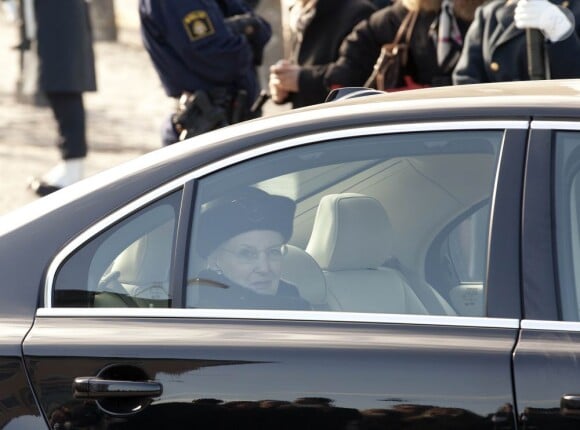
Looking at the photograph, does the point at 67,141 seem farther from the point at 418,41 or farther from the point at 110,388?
the point at 110,388

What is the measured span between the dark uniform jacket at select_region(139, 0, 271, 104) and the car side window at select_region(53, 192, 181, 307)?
329 cm

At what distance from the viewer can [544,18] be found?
5434 millimetres

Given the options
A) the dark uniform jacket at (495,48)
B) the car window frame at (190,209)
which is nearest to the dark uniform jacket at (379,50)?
the dark uniform jacket at (495,48)

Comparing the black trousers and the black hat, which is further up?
the black hat

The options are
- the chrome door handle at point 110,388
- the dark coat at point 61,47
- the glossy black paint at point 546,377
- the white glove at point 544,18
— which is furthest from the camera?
the dark coat at point 61,47

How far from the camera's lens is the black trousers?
8227 millimetres

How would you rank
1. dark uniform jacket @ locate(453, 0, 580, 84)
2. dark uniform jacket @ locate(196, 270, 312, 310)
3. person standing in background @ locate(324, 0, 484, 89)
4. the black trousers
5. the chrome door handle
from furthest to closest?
the black trousers
person standing in background @ locate(324, 0, 484, 89)
dark uniform jacket @ locate(453, 0, 580, 84)
dark uniform jacket @ locate(196, 270, 312, 310)
the chrome door handle

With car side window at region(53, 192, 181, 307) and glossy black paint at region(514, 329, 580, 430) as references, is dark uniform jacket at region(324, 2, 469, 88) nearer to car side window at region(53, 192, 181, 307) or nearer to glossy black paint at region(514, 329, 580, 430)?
car side window at region(53, 192, 181, 307)

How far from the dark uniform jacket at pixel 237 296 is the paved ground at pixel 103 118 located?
205 inches

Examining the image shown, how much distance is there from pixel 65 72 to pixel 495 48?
3.20 meters

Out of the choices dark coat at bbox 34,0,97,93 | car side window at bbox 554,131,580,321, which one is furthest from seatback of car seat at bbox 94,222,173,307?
dark coat at bbox 34,0,97,93

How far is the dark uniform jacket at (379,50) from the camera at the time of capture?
620cm

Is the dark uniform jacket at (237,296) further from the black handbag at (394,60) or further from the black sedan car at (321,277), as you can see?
the black handbag at (394,60)

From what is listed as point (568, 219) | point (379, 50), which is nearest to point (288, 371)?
point (568, 219)
